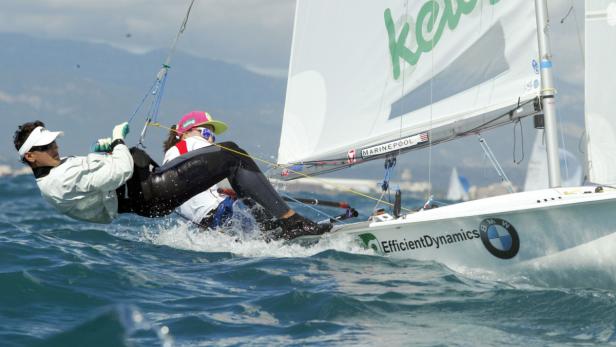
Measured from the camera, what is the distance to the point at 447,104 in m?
6.32

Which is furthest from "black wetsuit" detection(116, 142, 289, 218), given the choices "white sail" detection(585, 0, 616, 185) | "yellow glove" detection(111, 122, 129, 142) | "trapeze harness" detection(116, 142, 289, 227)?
"white sail" detection(585, 0, 616, 185)

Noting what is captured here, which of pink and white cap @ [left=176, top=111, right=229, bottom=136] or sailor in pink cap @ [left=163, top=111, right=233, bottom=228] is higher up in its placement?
pink and white cap @ [left=176, top=111, right=229, bottom=136]

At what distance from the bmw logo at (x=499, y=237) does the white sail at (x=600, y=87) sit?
2.05ft

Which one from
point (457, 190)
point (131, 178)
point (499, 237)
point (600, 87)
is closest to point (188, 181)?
point (131, 178)

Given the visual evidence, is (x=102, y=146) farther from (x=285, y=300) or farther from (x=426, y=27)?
(x=426, y=27)

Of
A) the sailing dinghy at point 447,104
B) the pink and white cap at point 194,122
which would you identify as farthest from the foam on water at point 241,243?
the pink and white cap at point 194,122

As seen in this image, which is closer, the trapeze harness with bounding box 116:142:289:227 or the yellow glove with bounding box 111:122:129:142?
the yellow glove with bounding box 111:122:129:142

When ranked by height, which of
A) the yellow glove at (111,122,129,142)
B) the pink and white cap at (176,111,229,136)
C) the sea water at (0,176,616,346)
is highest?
the pink and white cap at (176,111,229,136)

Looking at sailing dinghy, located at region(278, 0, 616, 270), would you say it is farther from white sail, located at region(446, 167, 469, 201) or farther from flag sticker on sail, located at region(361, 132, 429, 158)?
white sail, located at region(446, 167, 469, 201)

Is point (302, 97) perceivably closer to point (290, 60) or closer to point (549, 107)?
point (290, 60)

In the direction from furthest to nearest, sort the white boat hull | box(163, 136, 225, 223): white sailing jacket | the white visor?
box(163, 136, 225, 223): white sailing jacket < the white visor < the white boat hull

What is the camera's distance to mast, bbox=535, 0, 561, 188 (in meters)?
5.77

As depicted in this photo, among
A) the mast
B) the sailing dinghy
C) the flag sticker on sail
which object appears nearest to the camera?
the sailing dinghy

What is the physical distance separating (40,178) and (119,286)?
1.07m
